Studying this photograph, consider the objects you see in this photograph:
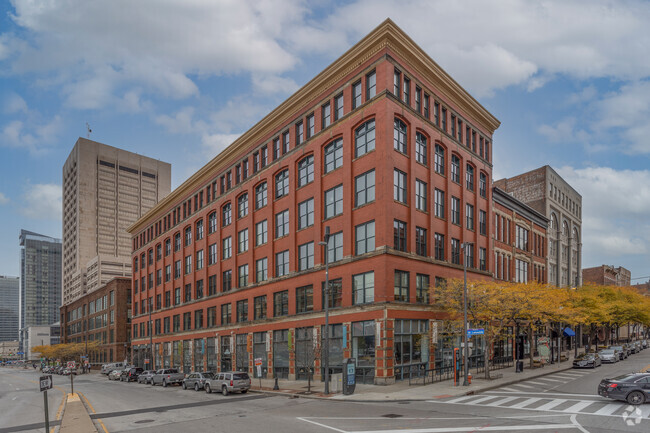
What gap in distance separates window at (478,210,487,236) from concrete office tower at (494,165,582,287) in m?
23.1

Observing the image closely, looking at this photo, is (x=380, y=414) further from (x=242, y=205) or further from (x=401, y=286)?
(x=242, y=205)

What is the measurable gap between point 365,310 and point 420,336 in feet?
16.6

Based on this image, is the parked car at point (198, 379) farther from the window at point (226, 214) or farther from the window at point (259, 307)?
the window at point (226, 214)

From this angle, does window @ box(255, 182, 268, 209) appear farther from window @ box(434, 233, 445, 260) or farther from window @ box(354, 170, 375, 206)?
window @ box(434, 233, 445, 260)

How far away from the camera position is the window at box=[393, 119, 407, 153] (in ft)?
130

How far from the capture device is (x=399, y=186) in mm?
39719

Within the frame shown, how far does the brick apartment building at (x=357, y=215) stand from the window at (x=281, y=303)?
0.91ft

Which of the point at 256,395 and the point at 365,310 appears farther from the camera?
the point at 365,310

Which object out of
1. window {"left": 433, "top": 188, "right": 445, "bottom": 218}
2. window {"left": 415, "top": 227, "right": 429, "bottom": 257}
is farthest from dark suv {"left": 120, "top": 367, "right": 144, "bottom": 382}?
window {"left": 433, "top": 188, "right": 445, "bottom": 218}

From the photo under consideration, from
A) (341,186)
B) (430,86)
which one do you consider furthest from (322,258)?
(430,86)

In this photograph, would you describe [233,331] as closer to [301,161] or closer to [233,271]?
[233,271]

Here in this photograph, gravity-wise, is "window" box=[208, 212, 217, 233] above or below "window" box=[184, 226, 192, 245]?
above

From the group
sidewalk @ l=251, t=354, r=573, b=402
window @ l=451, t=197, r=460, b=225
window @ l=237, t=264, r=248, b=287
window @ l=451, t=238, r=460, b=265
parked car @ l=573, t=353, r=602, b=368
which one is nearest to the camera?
sidewalk @ l=251, t=354, r=573, b=402

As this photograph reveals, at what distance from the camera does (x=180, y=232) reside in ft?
244
